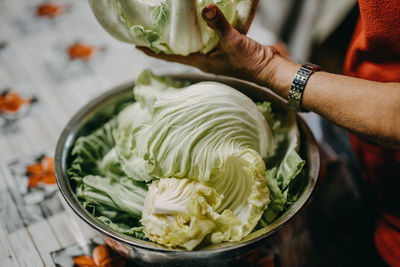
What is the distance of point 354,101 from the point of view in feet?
2.81

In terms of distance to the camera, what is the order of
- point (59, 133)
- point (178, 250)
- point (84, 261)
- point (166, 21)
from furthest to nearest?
1. point (59, 133)
2. point (84, 261)
3. point (166, 21)
4. point (178, 250)

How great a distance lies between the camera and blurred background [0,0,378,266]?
108cm

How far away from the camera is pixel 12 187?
1191 mm

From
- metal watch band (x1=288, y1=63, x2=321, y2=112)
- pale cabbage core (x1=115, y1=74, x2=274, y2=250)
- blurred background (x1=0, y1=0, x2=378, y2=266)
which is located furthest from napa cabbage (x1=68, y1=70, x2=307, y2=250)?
blurred background (x1=0, y1=0, x2=378, y2=266)

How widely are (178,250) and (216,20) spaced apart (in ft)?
1.82

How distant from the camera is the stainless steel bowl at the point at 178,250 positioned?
779 millimetres

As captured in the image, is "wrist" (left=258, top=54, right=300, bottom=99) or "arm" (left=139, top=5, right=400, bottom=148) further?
"wrist" (left=258, top=54, right=300, bottom=99)

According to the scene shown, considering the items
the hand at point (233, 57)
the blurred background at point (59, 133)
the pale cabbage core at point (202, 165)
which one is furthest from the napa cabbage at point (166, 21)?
the blurred background at point (59, 133)

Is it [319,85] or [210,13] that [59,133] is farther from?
[319,85]

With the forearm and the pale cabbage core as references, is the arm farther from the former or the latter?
the pale cabbage core

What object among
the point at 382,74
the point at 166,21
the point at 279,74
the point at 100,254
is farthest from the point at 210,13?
the point at 100,254

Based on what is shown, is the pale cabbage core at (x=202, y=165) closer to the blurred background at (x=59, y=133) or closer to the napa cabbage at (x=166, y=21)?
the napa cabbage at (x=166, y=21)

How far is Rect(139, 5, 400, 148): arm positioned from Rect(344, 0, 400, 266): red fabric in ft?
0.61

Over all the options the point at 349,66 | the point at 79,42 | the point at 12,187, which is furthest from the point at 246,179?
→ the point at 79,42
